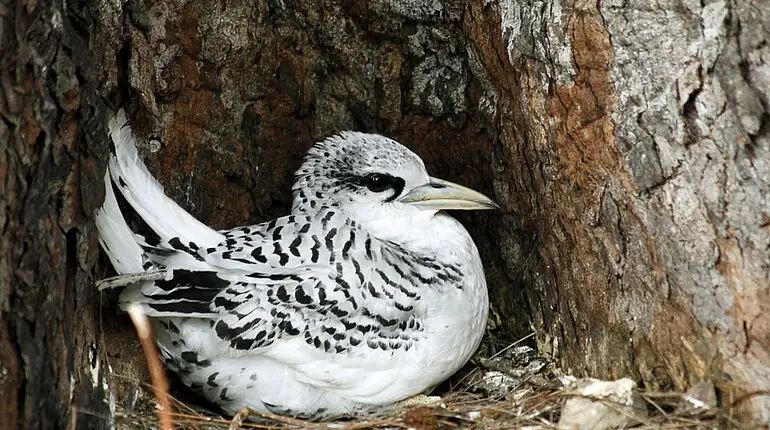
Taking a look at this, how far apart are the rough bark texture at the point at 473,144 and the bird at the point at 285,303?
0.19 m

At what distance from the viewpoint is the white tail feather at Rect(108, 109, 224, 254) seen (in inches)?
134

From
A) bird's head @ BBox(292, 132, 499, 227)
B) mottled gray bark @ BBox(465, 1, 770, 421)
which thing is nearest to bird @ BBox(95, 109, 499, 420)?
bird's head @ BBox(292, 132, 499, 227)

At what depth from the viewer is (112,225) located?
3301 mm

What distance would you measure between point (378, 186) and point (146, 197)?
0.88 metres

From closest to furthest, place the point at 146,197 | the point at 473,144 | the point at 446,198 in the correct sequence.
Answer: the point at 146,197 → the point at 446,198 → the point at 473,144

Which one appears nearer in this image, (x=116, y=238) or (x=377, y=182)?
(x=116, y=238)

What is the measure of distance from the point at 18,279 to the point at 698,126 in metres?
2.03

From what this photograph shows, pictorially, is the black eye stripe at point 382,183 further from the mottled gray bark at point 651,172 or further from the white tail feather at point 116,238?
the white tail feather at point 116,238

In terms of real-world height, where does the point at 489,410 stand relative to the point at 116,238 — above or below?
below

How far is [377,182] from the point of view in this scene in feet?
12.3

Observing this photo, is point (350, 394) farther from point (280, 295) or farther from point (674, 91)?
point (674, 91)

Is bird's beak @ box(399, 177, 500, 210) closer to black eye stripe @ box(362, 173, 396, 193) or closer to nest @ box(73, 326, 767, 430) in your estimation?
black eye stripe @ box(362, 173, 396, 193)

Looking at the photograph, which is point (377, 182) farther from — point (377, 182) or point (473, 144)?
point (473, 144)

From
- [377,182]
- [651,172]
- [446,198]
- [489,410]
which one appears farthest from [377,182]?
[651,172]
